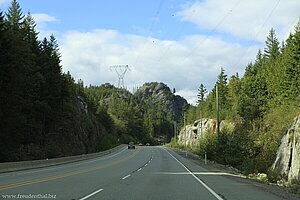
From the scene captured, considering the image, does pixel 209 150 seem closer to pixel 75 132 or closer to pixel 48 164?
pixel 48 164

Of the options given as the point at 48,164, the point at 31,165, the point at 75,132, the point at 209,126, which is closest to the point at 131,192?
the point at 31,165

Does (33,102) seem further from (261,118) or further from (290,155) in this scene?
(290,155)

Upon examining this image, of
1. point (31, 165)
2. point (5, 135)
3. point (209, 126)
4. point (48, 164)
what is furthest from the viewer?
point (209, 126)

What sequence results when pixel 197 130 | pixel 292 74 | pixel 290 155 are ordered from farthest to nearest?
pixel 197 130 → pixel 292 74 → pixel 290 155

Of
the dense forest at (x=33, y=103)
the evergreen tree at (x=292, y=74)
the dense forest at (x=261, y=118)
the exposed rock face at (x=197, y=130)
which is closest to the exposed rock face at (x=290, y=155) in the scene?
the dense forest at (x=261, y=118)

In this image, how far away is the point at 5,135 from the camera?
168 feet

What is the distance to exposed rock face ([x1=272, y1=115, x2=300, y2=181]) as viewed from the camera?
1141 inches

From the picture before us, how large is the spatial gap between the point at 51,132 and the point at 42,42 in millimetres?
15898

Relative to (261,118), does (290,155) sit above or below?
below

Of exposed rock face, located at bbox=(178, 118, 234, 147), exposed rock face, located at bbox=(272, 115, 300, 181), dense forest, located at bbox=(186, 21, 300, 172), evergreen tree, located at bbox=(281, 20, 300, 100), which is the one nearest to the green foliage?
dense forest, located at bbox=(186, 21, 300, 172)

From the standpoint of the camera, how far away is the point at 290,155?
102ft

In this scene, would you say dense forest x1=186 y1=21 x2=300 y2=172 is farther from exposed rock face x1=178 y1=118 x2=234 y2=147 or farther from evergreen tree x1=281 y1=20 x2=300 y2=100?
exposed rock face x1=178 y1=118 x2=234 y2=147

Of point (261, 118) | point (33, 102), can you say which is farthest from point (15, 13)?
point (261, 118)

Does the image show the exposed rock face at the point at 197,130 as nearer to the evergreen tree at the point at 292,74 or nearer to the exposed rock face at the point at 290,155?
the evergreen tree at the point at 292,74
